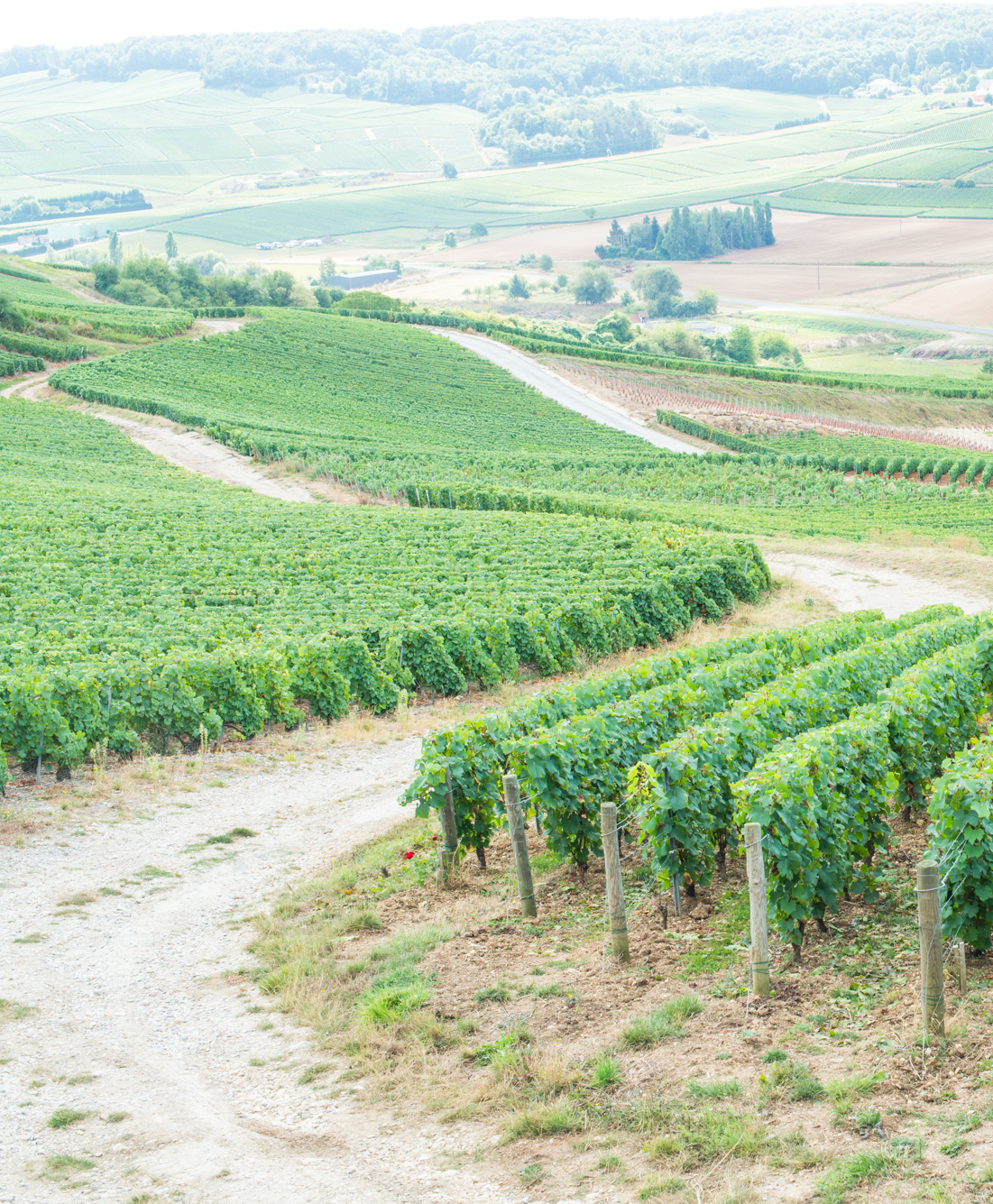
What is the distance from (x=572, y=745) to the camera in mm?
13359

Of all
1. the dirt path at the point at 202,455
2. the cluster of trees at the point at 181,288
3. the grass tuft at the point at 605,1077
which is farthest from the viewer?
the cluster of trees at the point at 181,288

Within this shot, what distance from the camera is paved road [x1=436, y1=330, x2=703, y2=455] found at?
80.7m

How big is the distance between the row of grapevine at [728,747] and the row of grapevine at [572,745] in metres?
1.08

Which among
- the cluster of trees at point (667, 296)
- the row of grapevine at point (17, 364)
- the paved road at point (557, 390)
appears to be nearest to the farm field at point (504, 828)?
the paved road at point (557, 390)

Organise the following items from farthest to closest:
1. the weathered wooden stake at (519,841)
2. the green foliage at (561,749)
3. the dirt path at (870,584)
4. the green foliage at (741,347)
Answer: the green foliage at (741,347), the dirt path at (870,584), the green foliage at (561,749), the weathered wooden stake at (519,841)

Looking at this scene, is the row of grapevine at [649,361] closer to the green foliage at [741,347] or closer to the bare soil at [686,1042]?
the green foliage at [741,347]

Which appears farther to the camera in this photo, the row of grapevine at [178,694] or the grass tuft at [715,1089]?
the row of grapevine at [178,694]

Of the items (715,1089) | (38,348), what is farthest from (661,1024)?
(38,348)

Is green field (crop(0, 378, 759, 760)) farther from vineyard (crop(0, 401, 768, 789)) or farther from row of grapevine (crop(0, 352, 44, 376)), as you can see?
row of grapevine (crop(0, 352, 44, 376))

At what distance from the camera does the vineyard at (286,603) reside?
1984cm

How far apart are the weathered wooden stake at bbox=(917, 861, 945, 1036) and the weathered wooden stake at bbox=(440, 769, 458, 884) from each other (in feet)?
21.7

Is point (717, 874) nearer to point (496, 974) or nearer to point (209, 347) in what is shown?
point (496, 974)

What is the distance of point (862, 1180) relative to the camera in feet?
23.3

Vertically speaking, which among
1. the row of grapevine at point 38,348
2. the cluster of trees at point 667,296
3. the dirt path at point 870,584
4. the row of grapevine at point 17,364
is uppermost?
the cluster of trees at point 667,296
